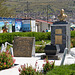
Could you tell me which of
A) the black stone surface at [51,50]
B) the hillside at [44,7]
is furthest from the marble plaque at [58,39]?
the hillside at [44,7]

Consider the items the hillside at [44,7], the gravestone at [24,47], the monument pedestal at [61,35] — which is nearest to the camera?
the gravestone at [24,47]

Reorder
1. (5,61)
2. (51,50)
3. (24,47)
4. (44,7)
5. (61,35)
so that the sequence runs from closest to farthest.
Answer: (5,61)
(51,50)
(24,47)
(61,35)
(44,7)

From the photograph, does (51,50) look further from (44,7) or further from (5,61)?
(44,7)

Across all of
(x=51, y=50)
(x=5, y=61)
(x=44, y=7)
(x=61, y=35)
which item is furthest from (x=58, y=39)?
(x=44, y=7)

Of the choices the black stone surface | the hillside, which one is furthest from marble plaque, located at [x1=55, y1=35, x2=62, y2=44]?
the hillside

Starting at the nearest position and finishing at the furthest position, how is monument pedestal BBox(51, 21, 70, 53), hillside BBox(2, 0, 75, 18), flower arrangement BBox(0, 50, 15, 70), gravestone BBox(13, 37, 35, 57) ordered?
flower arrangement BBox(0, 50, 15, 70)
gravestone BBox(13, 37, 35, 57)
monument pedestal BBox(51, 21, 70, 53)
hillside BBox(2, 0, 75, 18)

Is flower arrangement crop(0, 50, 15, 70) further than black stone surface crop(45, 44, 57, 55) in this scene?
No

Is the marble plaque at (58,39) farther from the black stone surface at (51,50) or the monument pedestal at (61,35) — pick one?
the black stone surface at (51,50)

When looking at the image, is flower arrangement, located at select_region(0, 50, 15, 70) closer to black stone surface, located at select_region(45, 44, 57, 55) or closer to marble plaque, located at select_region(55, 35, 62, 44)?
black stone surface, located at select_region(45, 44, 57, 55)

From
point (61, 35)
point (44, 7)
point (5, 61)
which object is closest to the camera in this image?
point (5, 61)

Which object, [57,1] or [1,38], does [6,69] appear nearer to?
[1,38]

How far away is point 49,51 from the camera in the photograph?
1458 centimetres

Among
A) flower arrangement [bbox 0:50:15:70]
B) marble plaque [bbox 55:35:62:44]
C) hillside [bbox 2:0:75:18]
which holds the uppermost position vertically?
hillside [bbox 2:0:75:18]

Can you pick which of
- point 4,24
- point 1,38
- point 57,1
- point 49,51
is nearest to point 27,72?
point 49,51
